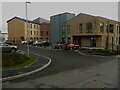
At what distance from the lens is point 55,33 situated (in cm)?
5356

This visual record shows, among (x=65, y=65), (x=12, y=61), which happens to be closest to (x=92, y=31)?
(x=65, y=65)

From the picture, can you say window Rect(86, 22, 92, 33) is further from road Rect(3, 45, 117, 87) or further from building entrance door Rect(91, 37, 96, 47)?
road Rect(3, 45, 117, 87)

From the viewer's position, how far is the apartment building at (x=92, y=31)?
40.4 metres

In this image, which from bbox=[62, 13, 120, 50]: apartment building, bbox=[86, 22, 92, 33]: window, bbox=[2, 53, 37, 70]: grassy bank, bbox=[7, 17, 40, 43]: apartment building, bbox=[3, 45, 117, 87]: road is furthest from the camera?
bbox=[7, 17, 40, 43]: apartment building

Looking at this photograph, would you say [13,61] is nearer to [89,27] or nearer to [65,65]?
[65,65]

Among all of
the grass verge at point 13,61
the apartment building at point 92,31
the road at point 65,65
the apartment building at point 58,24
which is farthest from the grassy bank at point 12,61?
the apartment building at point 58,24

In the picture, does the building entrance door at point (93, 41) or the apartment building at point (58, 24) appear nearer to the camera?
the building entrance door at point (93, 41)

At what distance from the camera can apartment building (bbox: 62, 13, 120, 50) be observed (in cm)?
4038

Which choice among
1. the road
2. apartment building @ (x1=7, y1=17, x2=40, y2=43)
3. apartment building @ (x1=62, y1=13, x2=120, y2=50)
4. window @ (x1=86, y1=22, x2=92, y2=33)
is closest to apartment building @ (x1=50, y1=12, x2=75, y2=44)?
apartment building @ (x1=62, y1=13, x2=120, y2=50)

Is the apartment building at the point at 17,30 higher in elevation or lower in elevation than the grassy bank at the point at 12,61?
higher

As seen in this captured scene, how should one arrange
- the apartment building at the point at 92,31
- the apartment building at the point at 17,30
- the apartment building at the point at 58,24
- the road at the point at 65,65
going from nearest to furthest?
the road at the point at 65,65, the apartment building at the point at 92,31, the apartment building at the point at 58,24, the apartment building at the point at 17,30

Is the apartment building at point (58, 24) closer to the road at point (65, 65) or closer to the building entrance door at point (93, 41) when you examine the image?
the building entrance door at point (93, 41)

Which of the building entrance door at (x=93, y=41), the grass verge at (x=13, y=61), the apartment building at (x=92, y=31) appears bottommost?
the grass verge at (x=13, y=61)

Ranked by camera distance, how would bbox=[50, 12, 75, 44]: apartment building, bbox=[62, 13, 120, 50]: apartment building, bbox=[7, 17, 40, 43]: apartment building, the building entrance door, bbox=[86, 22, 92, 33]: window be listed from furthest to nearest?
bbox=[7, 17, 40, 43]: apartment building
bbox=[50, 12, 75, 44]: apartment building
the building entrance door
bbox=[86, 22, 92, 33]: window
bbox=[62, 13, 120, 50]: apartment building
